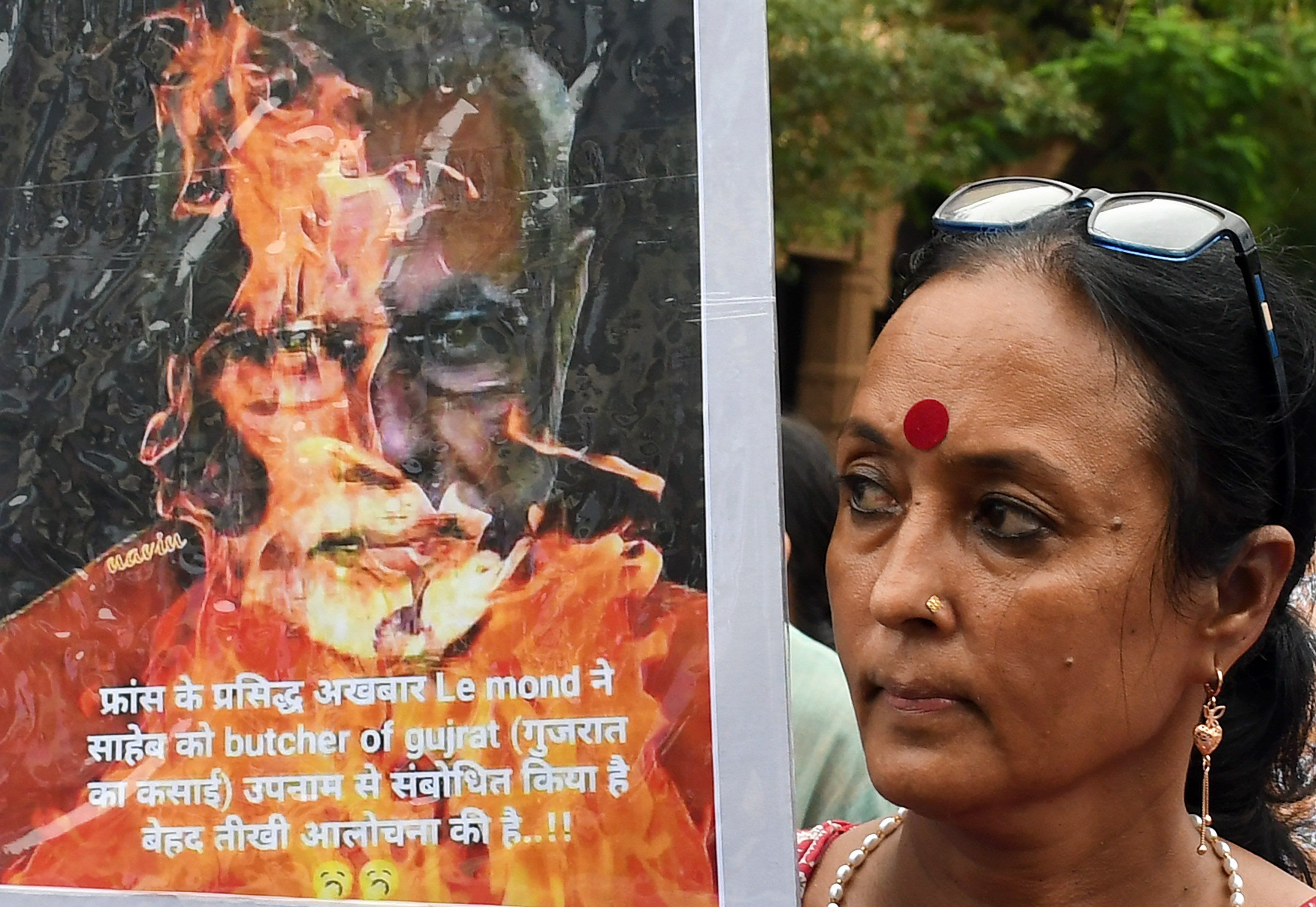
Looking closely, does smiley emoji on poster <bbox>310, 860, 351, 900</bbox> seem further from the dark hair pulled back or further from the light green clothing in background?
the light green clothing in background

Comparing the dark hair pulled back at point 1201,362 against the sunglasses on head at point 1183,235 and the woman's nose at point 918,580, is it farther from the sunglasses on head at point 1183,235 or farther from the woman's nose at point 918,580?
the woman's nose at point 918,580

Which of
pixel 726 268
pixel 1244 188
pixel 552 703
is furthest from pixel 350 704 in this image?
pixel 1244 188

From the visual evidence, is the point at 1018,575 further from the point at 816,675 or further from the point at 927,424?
the point at 816,675

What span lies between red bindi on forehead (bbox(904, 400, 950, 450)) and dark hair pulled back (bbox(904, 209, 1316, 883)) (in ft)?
0.57

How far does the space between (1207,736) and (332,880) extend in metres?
0.88

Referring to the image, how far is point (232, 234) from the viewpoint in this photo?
1.43 m

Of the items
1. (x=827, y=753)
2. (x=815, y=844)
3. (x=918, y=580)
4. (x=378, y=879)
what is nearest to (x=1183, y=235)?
(x=918, y=580)

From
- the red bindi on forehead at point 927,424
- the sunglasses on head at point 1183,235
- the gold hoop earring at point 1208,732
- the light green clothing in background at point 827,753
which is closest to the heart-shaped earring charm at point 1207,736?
the gold hoop earring at point 1208,732

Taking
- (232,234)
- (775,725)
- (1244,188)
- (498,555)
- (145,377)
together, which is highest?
(1244,188)

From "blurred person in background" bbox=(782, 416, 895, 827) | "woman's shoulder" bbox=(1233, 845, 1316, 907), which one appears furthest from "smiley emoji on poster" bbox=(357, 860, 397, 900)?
"blurred person in background" bbox=(782, 416, 895, 827)

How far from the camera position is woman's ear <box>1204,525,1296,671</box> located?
1603mm

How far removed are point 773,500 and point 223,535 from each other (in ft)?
1.57

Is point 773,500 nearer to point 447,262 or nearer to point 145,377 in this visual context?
point 447,262

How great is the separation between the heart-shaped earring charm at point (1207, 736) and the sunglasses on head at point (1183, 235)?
223mm
